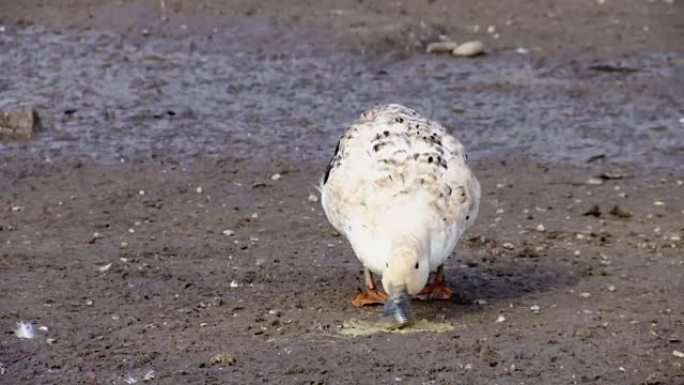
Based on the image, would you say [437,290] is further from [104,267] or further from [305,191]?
[305,191]

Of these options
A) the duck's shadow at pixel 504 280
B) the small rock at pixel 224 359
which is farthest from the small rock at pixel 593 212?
the small rock at pixel 224 359

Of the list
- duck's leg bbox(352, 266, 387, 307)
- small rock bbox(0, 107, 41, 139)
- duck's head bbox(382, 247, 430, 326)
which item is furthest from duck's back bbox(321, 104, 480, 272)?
small rock bbox(0, 107, 41, 139)

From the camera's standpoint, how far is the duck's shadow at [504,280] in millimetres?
7938

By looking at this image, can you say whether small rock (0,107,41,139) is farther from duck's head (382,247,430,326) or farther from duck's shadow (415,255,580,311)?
duck's head (382,247,430,326)

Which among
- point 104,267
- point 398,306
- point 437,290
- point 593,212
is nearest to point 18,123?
point 104,267

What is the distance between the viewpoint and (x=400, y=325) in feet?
23.8

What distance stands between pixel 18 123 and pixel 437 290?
4.92 metres

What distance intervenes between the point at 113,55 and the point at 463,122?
3586 millimetres

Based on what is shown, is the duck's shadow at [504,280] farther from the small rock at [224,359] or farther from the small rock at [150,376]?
the small rock at [150,376]

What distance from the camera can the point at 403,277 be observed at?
6.89m

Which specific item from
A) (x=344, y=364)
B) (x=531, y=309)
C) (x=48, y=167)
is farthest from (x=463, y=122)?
(x=344, y=364)

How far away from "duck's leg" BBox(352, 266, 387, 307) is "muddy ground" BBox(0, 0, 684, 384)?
0.12 m

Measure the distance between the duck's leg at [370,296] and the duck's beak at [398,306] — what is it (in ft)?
1.72

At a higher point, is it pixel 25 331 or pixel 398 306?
pixel 398 306
